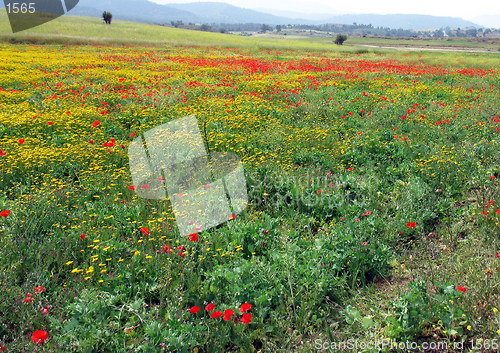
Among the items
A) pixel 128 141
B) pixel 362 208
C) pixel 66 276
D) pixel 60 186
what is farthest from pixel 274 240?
pixel 128 141

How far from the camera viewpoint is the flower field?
125 inches

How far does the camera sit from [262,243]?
174 inches

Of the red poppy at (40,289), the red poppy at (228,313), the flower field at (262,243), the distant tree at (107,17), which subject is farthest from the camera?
the distant tree at (107,17)

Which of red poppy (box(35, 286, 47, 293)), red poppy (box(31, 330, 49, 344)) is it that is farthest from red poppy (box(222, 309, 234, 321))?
red poppy (box(35, 286, 47, 293))

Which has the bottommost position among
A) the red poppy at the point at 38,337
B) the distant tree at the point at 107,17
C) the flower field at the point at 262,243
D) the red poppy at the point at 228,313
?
the flower field at the point at 262,243

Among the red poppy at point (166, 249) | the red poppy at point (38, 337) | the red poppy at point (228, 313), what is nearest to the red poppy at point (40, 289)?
the red poppy at point (38, 337)

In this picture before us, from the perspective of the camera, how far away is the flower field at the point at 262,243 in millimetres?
3168

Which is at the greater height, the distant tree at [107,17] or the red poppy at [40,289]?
the distant tree at [107,17]

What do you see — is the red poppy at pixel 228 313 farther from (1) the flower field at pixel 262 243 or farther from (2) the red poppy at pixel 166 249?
(2) the red poppy at pixel 166 249

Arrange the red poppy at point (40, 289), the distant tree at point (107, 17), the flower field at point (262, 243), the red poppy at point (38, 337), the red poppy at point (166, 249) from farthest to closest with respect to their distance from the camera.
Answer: the distant tree at point (107, 17)
the red poppy at point (166, 249)
the red poppy at point (40, 289)
the flower field at point (262, 243)
the red poppy at point (38, 337)

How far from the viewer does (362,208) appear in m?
5.12

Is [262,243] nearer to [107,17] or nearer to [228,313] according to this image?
[228,313]

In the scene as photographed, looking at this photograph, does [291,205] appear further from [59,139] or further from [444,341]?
[59,139]

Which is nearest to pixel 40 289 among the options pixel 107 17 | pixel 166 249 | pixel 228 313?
pixel 166 249
